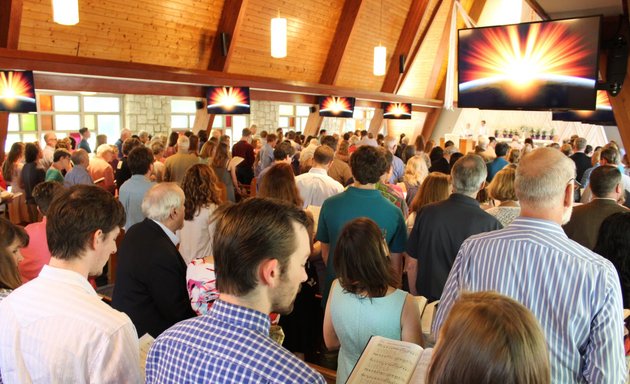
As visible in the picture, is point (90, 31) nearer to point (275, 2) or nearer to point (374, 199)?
point (275, 2)

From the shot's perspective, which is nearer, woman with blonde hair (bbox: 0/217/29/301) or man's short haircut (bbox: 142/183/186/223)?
woman with blonde hair (bbox: 0/217/29/301)

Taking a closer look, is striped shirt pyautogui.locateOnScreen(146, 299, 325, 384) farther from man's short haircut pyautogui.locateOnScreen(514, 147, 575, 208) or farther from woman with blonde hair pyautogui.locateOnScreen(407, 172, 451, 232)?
woman with blonde hair pyautogui.locateOnScreen(407, 172, 451, 232)

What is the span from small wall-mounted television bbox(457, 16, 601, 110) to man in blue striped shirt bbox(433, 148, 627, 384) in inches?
135

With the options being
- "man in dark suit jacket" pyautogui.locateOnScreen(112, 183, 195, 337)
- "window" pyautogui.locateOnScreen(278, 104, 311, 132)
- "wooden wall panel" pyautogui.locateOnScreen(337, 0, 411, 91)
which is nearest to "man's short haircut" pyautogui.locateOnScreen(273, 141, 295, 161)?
"man in dark suit jacket" pyautogui.locateOnScreen(112, 183, 195, 337)

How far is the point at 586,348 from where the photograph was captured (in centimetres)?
176

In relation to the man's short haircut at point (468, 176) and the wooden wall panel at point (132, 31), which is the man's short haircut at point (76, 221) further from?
the wooden wall panel at point (132, 31)

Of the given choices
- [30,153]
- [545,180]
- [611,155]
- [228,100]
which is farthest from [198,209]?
[228,100]

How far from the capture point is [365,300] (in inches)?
89.7

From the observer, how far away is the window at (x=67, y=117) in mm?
12148

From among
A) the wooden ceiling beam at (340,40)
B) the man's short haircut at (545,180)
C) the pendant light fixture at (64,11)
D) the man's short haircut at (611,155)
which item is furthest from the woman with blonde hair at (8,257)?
Answer: the wooden ceiling beam at (340,40)

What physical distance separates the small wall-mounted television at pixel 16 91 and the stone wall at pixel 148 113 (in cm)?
683

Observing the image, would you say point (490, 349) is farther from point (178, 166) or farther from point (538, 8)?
point (178, 166)

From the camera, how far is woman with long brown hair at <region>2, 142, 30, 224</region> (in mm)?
6602

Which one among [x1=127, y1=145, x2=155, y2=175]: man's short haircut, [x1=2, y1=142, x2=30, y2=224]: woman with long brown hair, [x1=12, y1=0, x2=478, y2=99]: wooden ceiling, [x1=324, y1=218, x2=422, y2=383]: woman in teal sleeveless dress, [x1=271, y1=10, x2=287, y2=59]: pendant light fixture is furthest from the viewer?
[x1=271, y1=10, x2=287, y2=59]: pendant light fixture
